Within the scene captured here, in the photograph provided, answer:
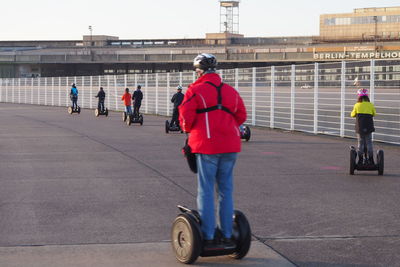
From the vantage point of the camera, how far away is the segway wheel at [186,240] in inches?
236

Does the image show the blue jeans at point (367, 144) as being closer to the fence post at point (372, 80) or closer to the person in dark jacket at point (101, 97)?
the fence post at point (372, 80)

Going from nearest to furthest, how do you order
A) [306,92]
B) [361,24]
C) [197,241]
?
[197,241]
[306,92]
[361,24]

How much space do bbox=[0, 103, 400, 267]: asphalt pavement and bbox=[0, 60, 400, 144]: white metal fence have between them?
3.21 metres

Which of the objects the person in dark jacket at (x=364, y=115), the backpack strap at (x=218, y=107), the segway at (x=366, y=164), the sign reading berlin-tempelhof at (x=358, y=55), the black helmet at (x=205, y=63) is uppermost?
the sign reading berlin-tempelhof at (x=358, y=55)

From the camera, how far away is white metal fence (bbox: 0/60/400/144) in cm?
1928

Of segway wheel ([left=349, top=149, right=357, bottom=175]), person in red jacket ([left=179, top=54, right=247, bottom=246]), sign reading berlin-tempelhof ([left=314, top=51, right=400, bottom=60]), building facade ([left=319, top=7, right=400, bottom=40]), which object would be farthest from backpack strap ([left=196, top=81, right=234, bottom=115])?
building facade ([left=319, top=7, right=400, bottom=40])

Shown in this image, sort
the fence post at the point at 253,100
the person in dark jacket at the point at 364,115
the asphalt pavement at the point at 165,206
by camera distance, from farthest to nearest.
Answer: the fence post at the point at 253,100 → the person in dark jacket at the point at 364,115 → the asphalt pavement at the point at 165,206

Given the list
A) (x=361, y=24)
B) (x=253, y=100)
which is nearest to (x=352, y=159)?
(x=253, y=100)

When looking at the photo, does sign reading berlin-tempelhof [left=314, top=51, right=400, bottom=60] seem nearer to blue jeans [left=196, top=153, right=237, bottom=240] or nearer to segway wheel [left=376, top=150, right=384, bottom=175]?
segway wheel [left=376, top=150, right=384, bottom=175]

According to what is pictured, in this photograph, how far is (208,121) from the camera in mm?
6051

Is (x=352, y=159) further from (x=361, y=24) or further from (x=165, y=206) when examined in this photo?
(x=361, y=24)

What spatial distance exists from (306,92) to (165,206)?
1468cm

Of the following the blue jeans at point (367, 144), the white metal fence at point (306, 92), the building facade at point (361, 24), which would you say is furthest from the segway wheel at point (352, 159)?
the building facade at point (361, 24)

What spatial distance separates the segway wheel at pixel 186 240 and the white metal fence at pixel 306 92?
12576 mm
